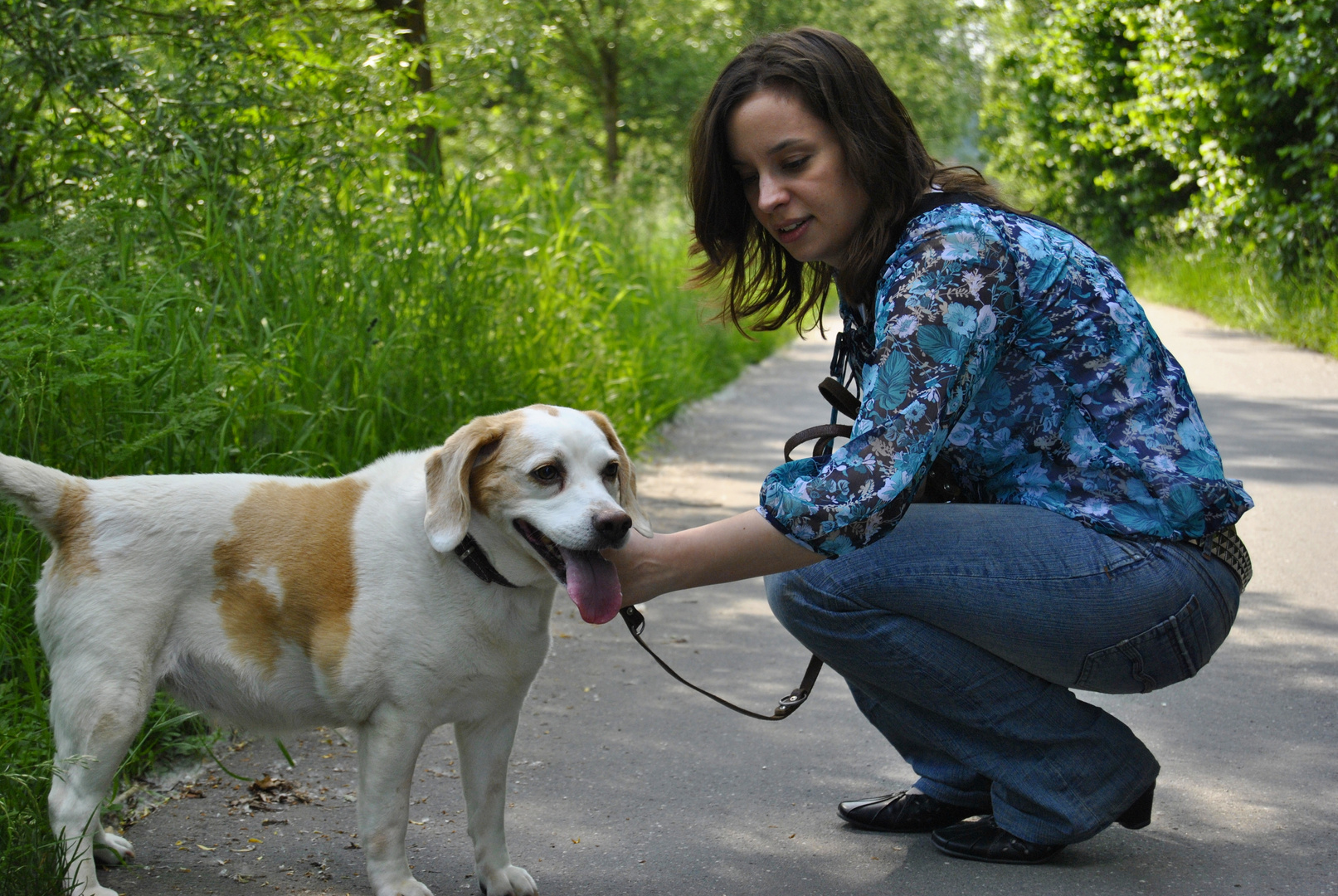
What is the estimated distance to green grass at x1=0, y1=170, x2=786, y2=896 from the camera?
3402 mm

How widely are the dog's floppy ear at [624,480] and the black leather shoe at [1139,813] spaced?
1.34 m

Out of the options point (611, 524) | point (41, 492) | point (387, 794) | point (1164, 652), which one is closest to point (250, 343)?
point (41, 492)

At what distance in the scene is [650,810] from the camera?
3.21m

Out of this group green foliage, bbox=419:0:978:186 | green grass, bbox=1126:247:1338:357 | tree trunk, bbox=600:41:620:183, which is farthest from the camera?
tree trunk, bbox=600:41:620:183

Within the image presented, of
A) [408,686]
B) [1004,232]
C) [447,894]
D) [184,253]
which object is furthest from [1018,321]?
[184,253]

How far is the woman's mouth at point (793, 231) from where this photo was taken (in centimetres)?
279


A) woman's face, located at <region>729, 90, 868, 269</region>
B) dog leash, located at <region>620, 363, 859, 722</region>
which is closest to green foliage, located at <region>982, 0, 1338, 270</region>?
dog leash, located at <region>620, 363, 859, 722</region>

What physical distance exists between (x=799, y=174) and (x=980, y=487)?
88 cm

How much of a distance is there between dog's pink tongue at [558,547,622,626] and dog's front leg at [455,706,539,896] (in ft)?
1.35

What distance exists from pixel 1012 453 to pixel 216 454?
262cm

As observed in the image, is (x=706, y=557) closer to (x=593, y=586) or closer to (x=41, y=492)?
(x=593, y=586)

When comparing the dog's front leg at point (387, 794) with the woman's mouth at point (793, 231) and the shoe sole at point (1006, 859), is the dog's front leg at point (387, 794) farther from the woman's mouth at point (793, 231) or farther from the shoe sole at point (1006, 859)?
the woman's mouth at point (793, 231)

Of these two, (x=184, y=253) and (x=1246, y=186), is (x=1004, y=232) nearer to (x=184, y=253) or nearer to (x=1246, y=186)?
(x=184, y=253)

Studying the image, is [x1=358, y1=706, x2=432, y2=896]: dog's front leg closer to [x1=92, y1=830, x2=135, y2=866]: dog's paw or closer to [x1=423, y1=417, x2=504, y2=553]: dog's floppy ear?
[x1=423, y1=417, x2=504, y2=553]: dog's floppy ear
